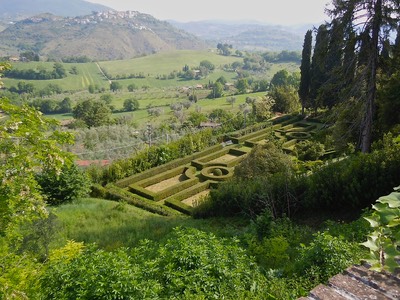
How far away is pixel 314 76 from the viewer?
3616 centimetres

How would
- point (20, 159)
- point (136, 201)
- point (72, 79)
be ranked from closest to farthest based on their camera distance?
point (20, 159) → point (136, 201) → point (72, 79)

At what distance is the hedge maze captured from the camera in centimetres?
1914

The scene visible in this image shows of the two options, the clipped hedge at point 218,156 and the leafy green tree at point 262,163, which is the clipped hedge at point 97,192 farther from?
the leafy green tree at point 262,163

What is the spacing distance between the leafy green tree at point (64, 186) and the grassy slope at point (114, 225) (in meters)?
0.90

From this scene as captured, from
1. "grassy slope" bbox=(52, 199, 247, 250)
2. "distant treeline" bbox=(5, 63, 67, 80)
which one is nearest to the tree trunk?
"grassy slope" bbox=(52, 199, 247, 250)

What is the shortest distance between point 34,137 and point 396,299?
20.3 feet

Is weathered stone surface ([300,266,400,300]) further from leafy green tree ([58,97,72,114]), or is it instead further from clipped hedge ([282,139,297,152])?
leafy green tree ([58,97,72,114])

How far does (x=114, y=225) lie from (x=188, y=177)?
30.5 ft

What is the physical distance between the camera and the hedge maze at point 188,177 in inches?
754

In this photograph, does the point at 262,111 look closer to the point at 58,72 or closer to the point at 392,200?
the point at 392,200

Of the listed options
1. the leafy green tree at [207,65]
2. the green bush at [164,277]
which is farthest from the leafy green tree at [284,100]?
the leafy green tree at [207,65]

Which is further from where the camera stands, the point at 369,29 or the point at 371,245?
the point at 369,29

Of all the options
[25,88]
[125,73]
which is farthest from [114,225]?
[125,73]

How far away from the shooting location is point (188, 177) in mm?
22938
